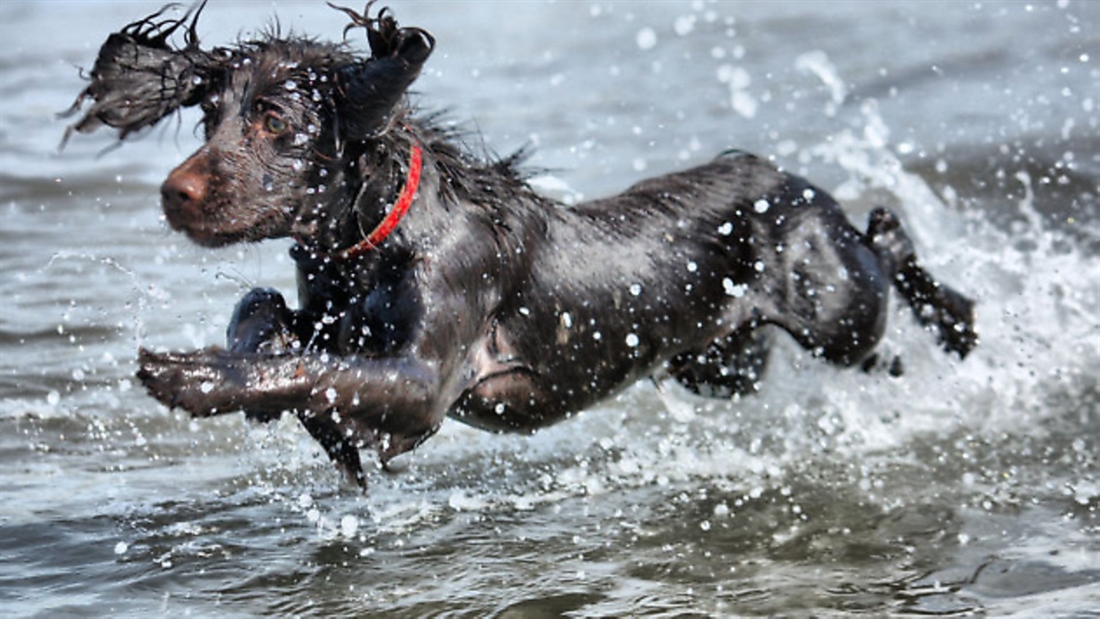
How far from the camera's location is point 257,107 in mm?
4527

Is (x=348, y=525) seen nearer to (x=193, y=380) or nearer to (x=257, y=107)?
(x=193, y=380)

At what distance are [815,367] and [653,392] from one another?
0.87 meters

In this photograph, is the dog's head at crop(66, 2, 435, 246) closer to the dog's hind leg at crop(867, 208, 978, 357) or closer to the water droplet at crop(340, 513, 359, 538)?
the water droplet at crop(340, 513, 359, 538)

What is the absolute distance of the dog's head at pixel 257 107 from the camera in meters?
4.36

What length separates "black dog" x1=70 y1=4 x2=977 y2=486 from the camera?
175 inches

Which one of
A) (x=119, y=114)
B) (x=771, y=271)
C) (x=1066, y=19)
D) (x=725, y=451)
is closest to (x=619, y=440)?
(x=725, y=451)

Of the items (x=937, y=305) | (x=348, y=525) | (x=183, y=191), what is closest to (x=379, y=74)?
(x=183, y=191)

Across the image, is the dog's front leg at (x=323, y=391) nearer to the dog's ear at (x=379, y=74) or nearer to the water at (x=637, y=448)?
the water at (x=637, y=448)

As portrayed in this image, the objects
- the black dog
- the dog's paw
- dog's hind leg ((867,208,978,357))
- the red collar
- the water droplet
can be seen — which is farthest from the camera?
dog's hind leg ((867,208,978,357))

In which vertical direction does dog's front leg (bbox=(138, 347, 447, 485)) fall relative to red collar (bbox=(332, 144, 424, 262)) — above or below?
below

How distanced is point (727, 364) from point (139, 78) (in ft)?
8.22

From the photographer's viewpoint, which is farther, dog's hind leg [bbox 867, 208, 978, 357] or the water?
dog's hind leg [bbox 867, 208, 978, 357]

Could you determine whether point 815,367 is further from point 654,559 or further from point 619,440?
point 654,559

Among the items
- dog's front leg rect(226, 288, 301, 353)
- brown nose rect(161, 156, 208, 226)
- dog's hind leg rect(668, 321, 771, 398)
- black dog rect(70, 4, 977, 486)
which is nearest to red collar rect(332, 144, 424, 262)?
black dog rect(70, 4, 977, 486)
